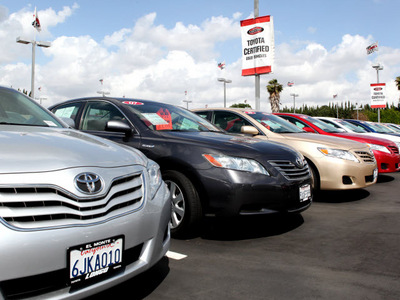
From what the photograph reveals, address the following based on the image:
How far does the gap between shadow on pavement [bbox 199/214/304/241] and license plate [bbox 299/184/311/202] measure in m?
0.33

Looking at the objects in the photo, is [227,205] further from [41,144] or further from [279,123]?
[279,123]

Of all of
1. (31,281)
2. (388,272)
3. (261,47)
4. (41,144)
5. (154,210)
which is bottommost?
(388,272)

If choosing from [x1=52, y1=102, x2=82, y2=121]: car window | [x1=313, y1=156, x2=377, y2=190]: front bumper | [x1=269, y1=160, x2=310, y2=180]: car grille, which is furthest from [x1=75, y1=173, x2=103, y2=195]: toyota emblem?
[x1=313, y1=156, x2=377, y2=190]: front bumper

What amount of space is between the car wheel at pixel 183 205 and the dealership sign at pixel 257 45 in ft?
26.9

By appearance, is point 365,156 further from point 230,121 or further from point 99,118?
point 99,118

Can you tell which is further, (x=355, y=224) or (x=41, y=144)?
(x=355, y=224)

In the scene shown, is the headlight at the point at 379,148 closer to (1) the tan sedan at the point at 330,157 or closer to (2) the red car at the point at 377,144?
(2) the red car at the point at 377,144

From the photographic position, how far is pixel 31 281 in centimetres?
182

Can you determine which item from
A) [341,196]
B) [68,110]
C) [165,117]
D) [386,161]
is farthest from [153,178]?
[386,161]

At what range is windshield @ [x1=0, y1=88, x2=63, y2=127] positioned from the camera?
10.6 feet

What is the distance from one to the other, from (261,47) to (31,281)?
10461 millimetres

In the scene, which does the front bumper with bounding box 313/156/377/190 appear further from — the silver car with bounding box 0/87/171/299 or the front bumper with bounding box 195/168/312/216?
the silver car with bounding box 0/87/171/299

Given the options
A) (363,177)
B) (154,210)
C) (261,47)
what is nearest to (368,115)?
(261,47)

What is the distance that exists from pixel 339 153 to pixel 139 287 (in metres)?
4.30
